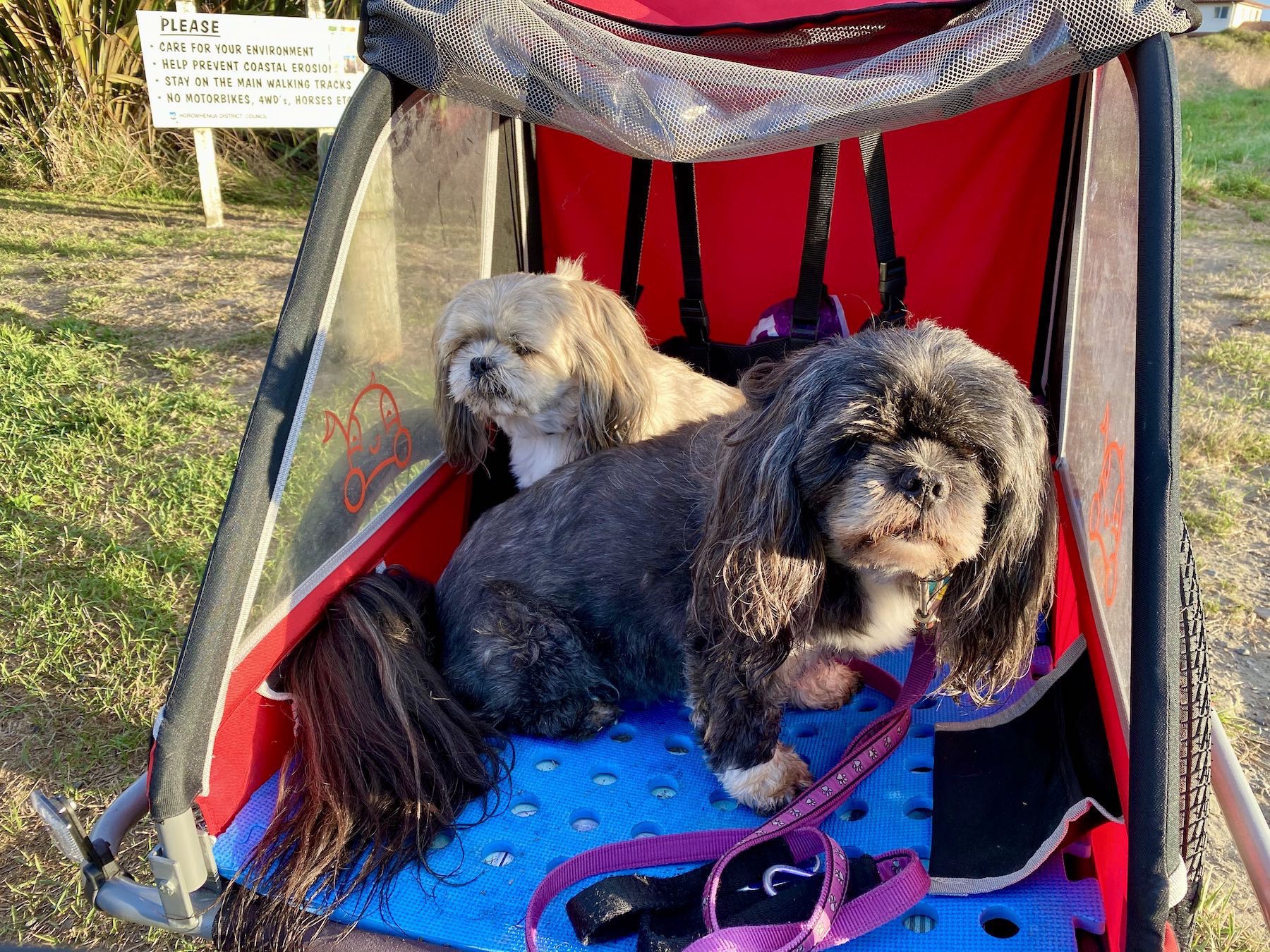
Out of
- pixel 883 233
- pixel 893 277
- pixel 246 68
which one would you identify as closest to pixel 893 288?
pixel 893 277

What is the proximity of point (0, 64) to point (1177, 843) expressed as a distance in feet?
32.5

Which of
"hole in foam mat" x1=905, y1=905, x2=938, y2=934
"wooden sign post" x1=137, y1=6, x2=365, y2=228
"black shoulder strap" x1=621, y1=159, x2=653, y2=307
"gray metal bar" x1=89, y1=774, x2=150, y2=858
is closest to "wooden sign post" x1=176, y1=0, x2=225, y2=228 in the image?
"wooden sign post" x1=137, y1=6, x2=365, y2=228

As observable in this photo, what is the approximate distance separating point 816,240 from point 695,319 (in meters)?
0.52

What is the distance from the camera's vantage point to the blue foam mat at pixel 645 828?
1.80 m

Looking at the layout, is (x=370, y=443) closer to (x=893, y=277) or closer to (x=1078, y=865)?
(x=893, y=277)

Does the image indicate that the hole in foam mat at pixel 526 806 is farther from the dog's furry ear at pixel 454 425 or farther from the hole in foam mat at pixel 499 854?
the dog's furry ear at pixel 454 425

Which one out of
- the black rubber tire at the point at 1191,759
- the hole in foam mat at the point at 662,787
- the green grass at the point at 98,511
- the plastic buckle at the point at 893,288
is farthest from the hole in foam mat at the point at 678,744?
the green grass at the point at 98,511

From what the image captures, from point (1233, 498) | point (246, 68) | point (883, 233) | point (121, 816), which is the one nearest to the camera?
point (121, 816)

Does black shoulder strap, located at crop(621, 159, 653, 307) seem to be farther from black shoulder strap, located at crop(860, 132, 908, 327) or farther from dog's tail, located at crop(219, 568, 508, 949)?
dog's tail, located at crop(219, 568, 508, 949)

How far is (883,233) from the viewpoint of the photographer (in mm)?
2830

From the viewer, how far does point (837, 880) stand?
178 centimetres

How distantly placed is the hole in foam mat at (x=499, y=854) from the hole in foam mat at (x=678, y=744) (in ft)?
1.64

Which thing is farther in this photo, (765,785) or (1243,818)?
(765,785)

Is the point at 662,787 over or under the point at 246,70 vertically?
under
